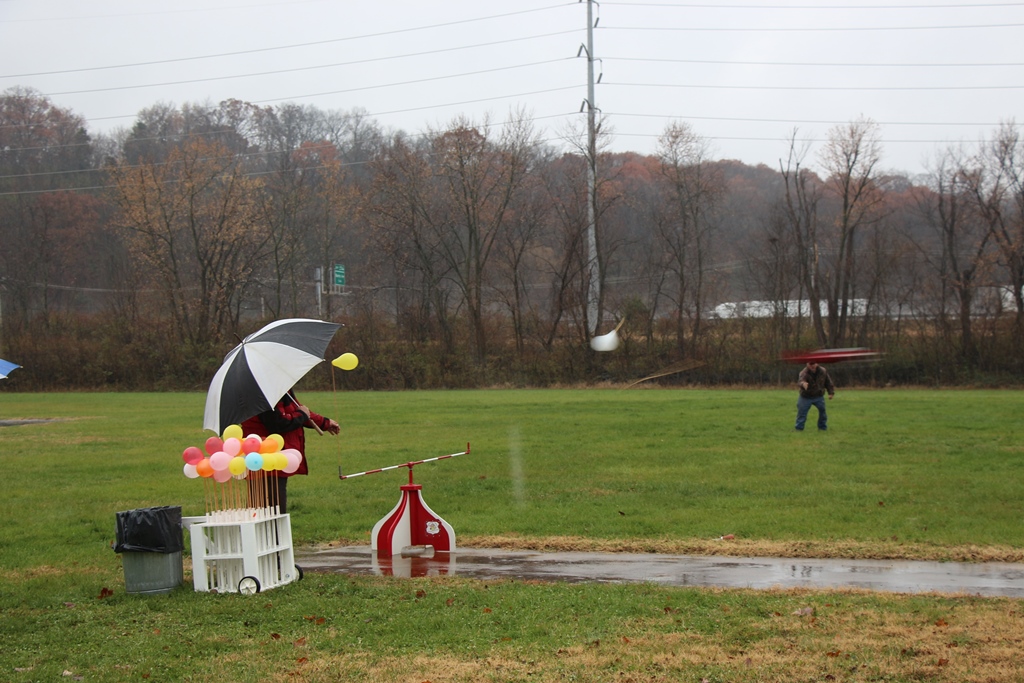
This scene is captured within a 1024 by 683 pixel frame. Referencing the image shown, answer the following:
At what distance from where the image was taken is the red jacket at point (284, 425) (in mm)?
9219

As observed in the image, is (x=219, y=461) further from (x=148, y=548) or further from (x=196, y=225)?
(x=196, y=225)

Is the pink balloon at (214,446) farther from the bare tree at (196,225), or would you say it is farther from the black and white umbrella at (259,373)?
the bare tree at (196,225)

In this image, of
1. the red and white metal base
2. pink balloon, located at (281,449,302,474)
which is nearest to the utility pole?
the red and white metal base

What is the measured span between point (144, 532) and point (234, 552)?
2.59 feet

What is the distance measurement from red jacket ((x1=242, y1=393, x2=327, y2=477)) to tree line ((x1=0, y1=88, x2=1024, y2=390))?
99.0 ft

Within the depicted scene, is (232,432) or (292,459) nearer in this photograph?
(232,432)

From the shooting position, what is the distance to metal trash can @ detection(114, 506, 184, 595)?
831 centimetres

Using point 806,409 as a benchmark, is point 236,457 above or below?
above

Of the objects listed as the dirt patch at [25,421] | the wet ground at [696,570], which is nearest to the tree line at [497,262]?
the dirt patch at [25,421]

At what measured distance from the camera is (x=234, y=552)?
8414 millimetres

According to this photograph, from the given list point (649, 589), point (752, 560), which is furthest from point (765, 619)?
point (752, 560)

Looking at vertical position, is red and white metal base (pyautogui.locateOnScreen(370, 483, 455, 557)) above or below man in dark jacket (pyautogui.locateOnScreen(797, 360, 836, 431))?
below

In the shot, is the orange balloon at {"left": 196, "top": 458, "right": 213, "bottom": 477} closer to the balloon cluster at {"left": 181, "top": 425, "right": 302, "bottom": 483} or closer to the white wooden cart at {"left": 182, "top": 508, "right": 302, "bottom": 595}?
the balloon cluster at {"left": 181, "top": 425, "right": 302, "bottom": 483}

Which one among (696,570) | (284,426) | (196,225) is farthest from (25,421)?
(196,225)
